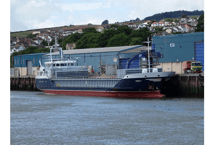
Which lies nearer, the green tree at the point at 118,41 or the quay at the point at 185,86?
the quay at the point at 185,86

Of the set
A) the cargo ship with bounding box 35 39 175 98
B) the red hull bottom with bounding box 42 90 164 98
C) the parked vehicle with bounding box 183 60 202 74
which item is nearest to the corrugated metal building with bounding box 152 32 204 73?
the parked vehicle with bounding box 183 60 202 74

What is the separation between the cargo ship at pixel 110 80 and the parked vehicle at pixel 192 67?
404 cm

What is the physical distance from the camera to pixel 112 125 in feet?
72.8

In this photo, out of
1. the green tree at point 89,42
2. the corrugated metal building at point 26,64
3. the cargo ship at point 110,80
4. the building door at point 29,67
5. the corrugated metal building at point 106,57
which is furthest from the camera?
the green tree at point 89,42

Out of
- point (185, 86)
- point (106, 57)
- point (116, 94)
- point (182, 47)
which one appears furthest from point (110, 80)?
point (106, 57)

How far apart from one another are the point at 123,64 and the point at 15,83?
74.6 ft

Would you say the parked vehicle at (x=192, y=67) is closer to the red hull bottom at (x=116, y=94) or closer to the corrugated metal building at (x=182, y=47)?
the corrugated metal building at (x=182, y=47)

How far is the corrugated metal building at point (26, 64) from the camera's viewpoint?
73.0 meters

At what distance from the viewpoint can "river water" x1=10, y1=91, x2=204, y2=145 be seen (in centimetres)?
1814

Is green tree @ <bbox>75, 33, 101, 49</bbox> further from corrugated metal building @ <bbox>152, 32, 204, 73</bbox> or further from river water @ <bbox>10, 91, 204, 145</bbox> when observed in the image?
river water @ <bbox>10, 91, 204, 145</bbox>

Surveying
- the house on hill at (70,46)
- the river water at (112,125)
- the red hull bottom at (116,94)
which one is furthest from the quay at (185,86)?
the house on hill at (70,46)

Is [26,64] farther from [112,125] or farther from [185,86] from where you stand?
[112,125]

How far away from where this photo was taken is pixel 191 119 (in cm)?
2359

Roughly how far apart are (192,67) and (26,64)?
4381 cm
